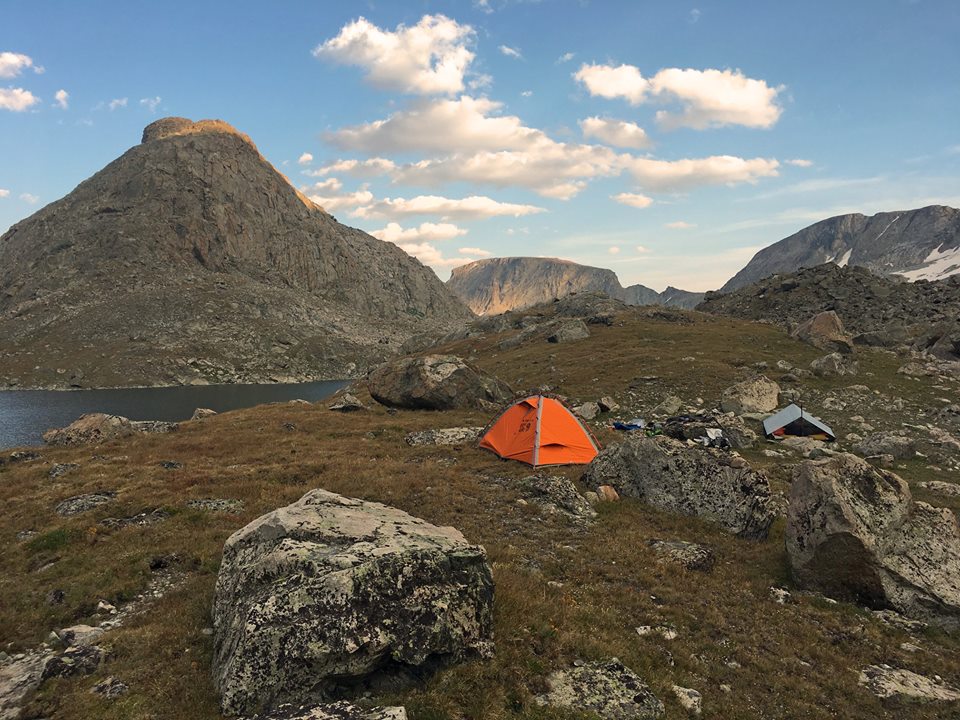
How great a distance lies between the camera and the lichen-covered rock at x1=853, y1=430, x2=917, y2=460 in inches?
1080

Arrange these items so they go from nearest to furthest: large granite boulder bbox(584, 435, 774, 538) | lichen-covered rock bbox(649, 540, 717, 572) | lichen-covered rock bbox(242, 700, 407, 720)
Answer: lichen-covered rock bbox(242, 700, 407, 720), lichen-covered rock bbox(649, 540, 717, 572), large granite boulder bbox(584, 435, 774, 538)

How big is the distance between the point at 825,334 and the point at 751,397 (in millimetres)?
27650

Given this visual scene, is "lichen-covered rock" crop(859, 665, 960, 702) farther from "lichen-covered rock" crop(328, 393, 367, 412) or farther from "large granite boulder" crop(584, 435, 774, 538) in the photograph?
"lichen-covered rock" crop(328, 393, 367, 412)

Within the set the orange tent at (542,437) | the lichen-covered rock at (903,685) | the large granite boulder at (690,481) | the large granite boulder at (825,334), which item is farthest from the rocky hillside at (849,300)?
the lichen-covered rock at (903,685)

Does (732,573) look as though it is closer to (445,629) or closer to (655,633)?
(655,633)

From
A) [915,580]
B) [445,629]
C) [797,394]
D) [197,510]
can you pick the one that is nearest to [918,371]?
[797,394]

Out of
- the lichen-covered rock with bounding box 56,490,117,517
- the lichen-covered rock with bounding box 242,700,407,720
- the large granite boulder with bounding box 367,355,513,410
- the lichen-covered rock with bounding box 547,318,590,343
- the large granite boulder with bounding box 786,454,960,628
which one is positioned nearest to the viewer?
the lichen-covered rock with bounding box 242,700,407,720

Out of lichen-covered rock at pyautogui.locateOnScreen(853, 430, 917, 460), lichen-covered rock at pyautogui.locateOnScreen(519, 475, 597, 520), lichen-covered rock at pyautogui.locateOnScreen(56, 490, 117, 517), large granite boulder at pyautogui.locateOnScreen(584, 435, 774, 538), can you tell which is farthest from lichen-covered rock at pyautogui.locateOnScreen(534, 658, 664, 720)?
lichen-covered rock at pyautogui.locateOnScreen(853, 430, 917, 460)

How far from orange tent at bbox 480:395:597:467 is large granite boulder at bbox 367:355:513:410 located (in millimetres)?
12298

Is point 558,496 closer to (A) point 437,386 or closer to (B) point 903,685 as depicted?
(B) point 903,685

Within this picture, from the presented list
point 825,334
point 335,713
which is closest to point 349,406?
point 335,713

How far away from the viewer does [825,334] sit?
56875 mm

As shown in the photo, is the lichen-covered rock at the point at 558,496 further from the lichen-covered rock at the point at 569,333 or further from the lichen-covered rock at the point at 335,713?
the lichen-covered rock at the point at 569,333

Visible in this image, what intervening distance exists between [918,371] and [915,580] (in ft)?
140
